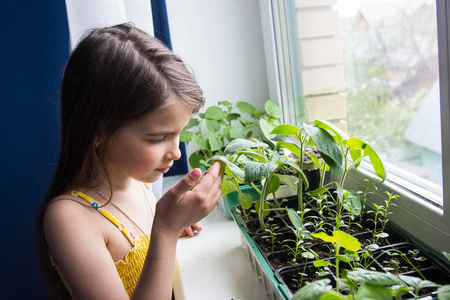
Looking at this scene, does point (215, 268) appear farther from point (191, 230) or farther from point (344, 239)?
point (344, 239)

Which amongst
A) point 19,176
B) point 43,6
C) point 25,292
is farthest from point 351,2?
point 25,292

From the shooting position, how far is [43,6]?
1.33 m

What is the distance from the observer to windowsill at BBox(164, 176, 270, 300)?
30.0 inches

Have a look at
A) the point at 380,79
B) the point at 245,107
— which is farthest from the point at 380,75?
the point at 245,107

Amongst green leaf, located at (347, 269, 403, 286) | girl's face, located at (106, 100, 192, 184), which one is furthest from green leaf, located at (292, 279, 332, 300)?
girl's face, located at (106, 100, 192, 184)

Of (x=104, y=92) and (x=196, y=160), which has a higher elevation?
(x=104, y=92)

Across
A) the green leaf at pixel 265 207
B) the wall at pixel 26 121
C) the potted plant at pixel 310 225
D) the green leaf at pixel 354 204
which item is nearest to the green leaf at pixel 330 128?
the potted plant at pixel 310 225

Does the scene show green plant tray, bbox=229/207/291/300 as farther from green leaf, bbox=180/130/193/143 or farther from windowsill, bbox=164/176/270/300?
green leaf, bbox=180/130/193/143

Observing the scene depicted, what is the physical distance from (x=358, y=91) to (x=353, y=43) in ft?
0.46

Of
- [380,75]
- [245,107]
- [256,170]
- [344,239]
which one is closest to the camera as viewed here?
[344,239]

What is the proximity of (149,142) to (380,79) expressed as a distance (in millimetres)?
618

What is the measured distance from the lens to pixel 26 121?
1.40 metres

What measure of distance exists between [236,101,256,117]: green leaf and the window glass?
0.19 meters

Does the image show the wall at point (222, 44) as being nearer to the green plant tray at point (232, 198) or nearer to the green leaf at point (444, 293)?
the green plant tray at point (232, 198)
